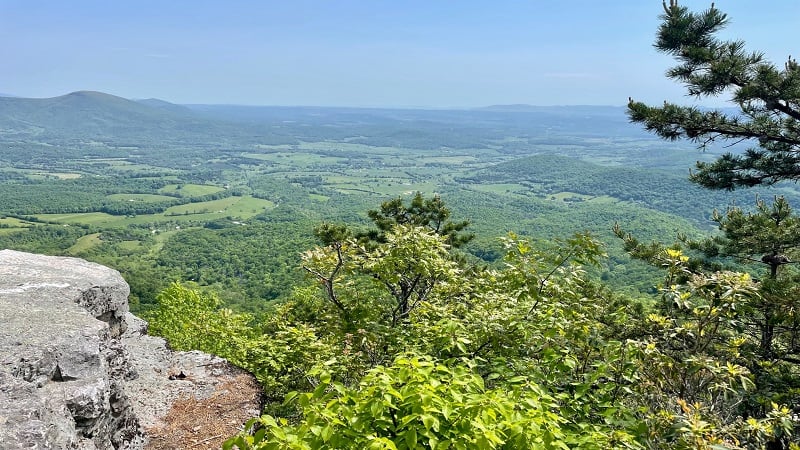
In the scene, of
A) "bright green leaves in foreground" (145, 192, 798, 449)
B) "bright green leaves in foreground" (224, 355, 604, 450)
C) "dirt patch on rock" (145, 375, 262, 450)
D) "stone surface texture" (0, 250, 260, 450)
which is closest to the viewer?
"bright green leaves in foreground" (224, 355, 604, 450)

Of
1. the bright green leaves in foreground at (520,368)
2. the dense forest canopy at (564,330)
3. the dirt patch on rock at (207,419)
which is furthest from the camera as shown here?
the dirt patch on rock at (207,419)

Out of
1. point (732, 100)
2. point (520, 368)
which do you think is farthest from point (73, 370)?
point (732, 100)

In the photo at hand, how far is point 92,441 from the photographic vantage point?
5.63 metres

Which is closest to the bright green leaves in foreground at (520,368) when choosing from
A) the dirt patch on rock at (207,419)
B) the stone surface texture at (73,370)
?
the dirt patch on rock at (207,419)

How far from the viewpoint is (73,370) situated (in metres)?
5.79

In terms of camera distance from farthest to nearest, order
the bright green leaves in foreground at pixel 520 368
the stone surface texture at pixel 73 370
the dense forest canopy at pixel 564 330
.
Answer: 1. the stone surface texture at pixel 73 370
2. the dense forest canopy at pixel 564 330
3. the bright green leaves in foreground at pixel 520 368

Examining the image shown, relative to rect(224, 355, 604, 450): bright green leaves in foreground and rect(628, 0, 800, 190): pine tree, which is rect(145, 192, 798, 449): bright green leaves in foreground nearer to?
rect(224, 355, 604, 450): bright green leaves in foreground

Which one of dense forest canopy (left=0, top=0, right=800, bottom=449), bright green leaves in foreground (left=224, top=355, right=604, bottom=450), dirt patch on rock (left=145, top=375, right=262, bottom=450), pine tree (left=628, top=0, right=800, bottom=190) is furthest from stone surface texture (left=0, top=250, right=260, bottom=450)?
pine tree (left=628, top=0, right=800, bottom=190)

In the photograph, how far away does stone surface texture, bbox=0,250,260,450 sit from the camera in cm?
505

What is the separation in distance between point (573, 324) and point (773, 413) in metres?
2.00

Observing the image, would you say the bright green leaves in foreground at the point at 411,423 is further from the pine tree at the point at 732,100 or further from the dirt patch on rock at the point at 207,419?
the pine tree at the point at 732,100

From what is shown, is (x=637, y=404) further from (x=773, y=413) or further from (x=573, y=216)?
(x=573, y=216)

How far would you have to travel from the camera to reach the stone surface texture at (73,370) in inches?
199

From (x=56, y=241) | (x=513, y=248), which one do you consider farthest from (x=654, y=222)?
(x=56, y=241)
